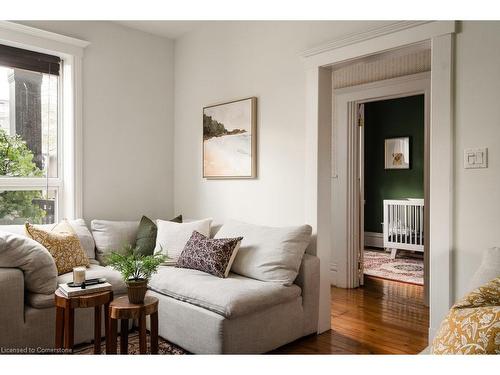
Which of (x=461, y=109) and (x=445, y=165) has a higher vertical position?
(x=461, y=109)

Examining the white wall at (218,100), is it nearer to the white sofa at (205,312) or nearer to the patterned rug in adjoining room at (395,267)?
the white sofa at (205,312)

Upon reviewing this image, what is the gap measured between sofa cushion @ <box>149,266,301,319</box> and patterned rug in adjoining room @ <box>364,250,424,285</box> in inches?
96.9

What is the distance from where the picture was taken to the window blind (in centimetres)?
329

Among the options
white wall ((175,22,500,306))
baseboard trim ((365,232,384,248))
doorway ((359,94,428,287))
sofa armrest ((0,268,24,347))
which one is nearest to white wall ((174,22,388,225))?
white wall ((175,22,500,306))

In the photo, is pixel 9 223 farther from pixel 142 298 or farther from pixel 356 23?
pixel 356 23

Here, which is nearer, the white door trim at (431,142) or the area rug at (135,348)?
the white door trim at (431,142)

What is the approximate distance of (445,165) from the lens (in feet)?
7.66

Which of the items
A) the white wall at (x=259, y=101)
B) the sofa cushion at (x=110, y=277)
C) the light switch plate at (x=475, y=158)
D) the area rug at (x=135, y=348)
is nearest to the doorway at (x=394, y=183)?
the white wall at (x=259, y=101)

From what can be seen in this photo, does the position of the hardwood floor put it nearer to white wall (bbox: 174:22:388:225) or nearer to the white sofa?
the white sofa

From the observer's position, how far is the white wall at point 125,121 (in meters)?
3.70
